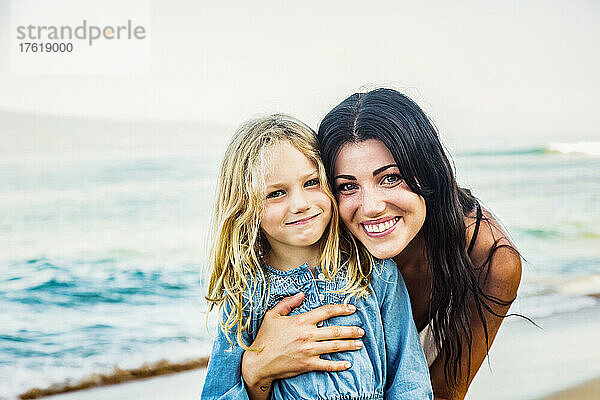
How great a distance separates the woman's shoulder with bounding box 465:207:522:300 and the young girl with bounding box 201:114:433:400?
31 cm

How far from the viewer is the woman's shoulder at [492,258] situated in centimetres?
191

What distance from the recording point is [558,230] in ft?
13.1

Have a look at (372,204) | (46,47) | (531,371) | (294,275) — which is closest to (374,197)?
(372,204)

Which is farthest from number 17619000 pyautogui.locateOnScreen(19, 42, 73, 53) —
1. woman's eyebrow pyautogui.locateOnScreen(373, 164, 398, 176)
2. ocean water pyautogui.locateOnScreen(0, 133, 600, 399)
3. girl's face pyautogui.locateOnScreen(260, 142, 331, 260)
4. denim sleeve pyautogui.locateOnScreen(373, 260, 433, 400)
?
denim sleeve pyautogui.locateOnScreen(373, 260, 433, 400)

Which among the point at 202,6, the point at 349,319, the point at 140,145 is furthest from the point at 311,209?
the point at 140,145

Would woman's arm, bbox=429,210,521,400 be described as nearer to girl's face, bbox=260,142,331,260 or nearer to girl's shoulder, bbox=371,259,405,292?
girl's shoulder, bbox=371,259,405,292

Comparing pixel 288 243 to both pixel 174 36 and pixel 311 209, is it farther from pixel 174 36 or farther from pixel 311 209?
pixel 174 36

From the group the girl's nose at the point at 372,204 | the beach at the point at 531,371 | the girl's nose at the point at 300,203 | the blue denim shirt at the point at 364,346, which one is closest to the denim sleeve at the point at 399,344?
the blue denim shirt at the point at 364,346

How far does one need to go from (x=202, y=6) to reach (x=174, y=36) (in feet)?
0.61

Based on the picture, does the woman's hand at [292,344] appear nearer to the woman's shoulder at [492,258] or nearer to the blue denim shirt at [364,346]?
the blue denim shirt at [364,346]

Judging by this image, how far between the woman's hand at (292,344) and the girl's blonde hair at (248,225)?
0.05m

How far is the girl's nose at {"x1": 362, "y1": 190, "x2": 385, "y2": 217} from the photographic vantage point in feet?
5.50

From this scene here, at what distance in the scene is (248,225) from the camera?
1.66 m

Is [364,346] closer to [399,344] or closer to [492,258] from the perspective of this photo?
[399,344]
